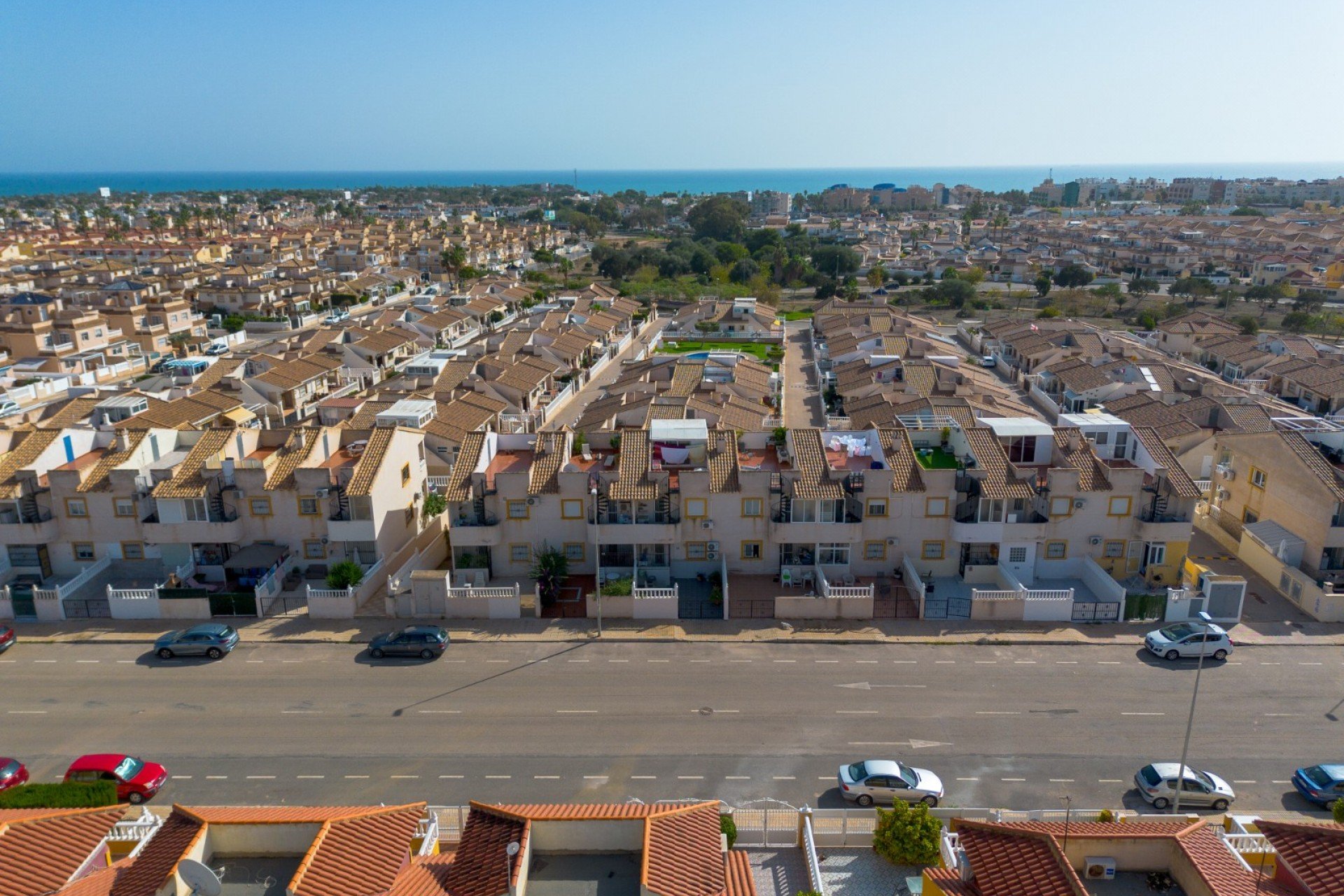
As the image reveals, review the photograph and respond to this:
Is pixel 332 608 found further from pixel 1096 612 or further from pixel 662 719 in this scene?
pixel 1096 612

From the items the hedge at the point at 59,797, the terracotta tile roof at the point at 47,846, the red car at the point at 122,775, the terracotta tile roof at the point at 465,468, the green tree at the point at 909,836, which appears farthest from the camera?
the terracotta tile roof at the point at 465,468

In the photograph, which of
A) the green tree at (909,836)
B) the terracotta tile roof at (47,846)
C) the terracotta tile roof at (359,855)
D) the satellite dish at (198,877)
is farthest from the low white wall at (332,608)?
the green tree at (909,836)

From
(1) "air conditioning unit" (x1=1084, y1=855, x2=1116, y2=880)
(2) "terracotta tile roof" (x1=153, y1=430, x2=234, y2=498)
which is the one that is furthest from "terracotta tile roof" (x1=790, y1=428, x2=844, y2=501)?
(2) "terracotta tile roof" (x1=153, y1=430, x2=234, y2=498)

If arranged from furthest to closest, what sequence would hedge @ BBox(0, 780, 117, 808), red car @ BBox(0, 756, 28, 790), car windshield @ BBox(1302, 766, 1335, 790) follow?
red car @ BBox(0, 756, 28, 790) < car windshield @ BBox(1302, 766, 1335, 790) < hedge @ BBox(0, 780, 117, 808)

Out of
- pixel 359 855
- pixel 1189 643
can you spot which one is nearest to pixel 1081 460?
pixel 1189 643

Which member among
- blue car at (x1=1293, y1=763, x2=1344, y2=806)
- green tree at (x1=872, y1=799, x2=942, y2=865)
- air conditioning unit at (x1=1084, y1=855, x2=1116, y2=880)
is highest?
air conditioning unit at (x1=1084, y1=855, x2=1116, y2=880)

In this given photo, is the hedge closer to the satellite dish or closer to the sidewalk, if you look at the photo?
the satellite dish

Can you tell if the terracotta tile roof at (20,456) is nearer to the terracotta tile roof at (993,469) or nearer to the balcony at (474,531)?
the balcony at (474,531)
